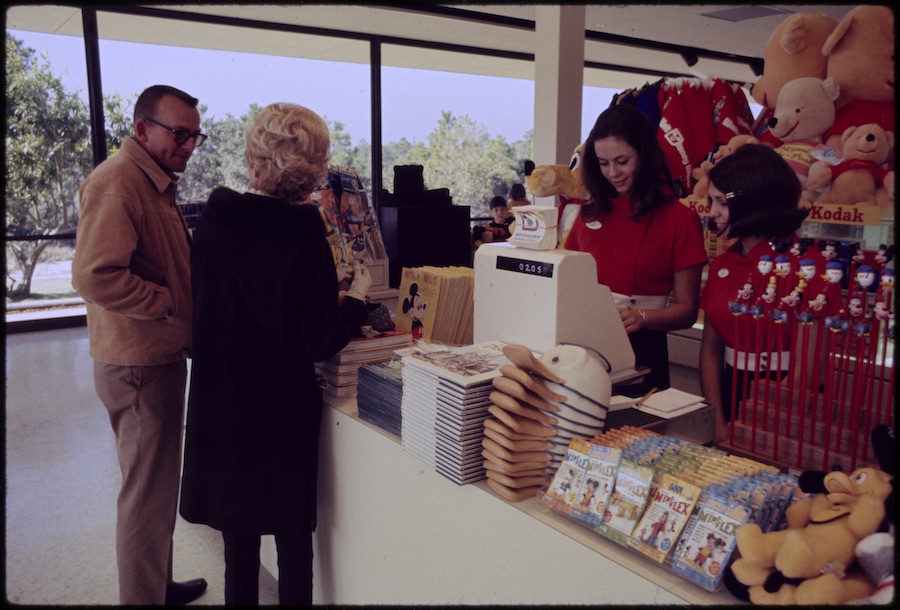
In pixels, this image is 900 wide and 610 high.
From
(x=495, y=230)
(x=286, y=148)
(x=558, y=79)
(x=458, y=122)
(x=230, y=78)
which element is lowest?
(x=495, y=230)

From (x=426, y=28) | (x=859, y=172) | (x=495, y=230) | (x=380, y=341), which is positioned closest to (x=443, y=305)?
(x=380, y=341)

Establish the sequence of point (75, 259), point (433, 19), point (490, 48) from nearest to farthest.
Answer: point (75, 259) < point (433, 19) < point (490, 48)

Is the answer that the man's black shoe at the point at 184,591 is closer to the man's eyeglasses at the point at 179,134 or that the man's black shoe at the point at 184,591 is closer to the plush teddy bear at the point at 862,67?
the man's eyeglasses at the point at 179,134

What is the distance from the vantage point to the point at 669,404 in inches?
63.8

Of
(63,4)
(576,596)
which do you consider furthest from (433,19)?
→ (576,596)

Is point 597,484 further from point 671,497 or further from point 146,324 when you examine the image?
point 146,324

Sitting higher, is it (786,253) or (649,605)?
(786,253)

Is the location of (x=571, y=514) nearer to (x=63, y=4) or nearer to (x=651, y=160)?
(x=651, y=160)

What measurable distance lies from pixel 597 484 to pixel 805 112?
9.10 ft

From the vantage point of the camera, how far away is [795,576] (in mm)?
925

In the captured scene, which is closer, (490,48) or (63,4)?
(63,4)

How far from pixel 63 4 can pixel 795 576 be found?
7373 mm

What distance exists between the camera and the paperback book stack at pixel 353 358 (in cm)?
205

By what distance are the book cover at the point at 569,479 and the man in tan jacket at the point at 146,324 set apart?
143 centimetres
